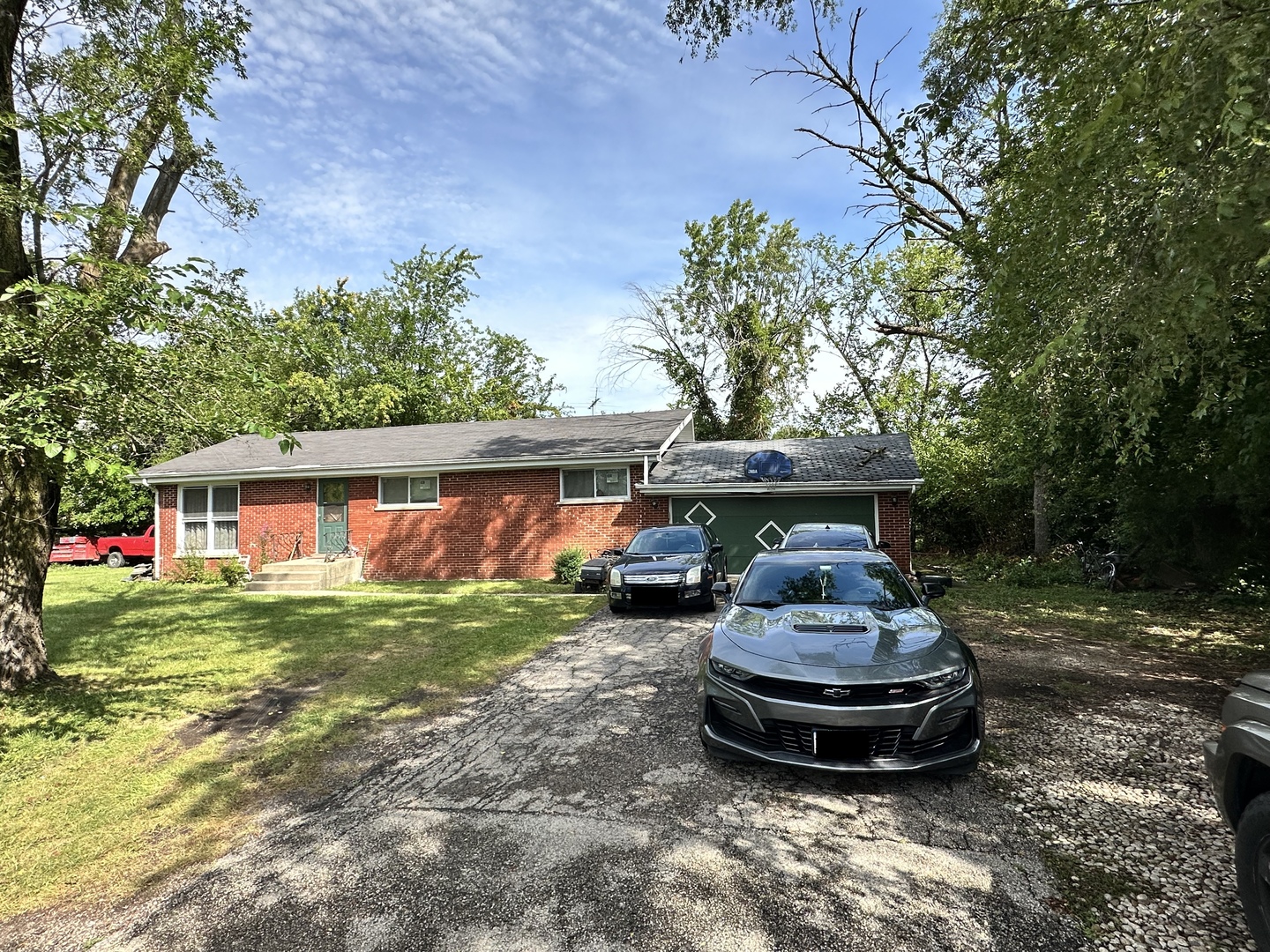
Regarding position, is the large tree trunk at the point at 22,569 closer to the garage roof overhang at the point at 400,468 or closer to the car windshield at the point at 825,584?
the car windshield at the point at 825,584

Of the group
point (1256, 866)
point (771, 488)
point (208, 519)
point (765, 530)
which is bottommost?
point (1256, 866)

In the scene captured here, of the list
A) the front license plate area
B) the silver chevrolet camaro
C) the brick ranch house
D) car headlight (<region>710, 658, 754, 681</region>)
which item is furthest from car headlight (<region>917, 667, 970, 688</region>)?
the brick ranch house

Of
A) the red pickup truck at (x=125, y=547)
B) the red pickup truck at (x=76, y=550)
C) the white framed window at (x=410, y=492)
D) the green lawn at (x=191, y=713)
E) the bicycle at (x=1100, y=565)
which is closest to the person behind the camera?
the green lawn at (x=191, y=713)

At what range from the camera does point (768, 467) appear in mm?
15570

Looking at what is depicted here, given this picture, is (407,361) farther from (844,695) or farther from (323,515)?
(844,695)

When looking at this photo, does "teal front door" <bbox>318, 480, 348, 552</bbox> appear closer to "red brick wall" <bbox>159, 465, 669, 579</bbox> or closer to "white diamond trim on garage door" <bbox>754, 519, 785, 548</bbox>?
"red brick wall" <bbox>159, 465, 669, 579</bbox>

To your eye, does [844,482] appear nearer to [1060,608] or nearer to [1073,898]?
[1060,608]

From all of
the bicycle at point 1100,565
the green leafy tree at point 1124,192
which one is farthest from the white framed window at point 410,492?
the bicycle at point 1100,565

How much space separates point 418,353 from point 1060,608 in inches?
1236

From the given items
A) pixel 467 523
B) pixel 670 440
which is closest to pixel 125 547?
pixel 467 523

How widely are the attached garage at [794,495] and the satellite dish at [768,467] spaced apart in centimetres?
12

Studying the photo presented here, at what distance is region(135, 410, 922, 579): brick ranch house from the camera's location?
15094 mm

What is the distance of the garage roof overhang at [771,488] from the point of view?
46.7 ft

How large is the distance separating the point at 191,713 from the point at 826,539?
7.54 metres
